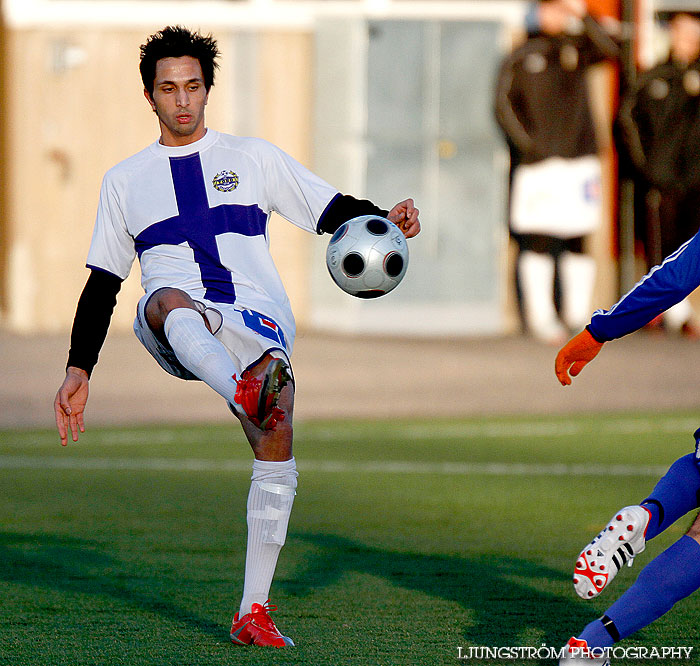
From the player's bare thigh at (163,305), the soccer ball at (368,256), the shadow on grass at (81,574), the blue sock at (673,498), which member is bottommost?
the shadow on grass at (81,574)

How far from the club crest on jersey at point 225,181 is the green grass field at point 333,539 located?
149cm

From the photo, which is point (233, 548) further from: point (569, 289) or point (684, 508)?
point (569, 289)

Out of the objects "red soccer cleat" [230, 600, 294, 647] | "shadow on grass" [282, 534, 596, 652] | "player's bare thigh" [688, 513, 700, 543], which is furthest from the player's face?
"player's bare thigh" [688, 513, 700, 543]

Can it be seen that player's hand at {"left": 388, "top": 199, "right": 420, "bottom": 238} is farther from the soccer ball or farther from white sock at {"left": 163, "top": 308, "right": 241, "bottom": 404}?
white sock at {"left": 163, "top": 308, "right": 241, "bottom": 404}

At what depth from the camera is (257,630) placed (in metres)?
4.57

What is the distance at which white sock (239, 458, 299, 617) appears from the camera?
4637mm

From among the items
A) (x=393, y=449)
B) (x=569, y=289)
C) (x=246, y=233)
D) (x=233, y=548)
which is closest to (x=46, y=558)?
(x=233, y=548)

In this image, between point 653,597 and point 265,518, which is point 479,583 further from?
point 653,597

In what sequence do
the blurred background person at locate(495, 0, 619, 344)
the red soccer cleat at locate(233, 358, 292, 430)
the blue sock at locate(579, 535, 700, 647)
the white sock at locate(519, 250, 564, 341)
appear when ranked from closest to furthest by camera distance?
the blue sock at locate(579, 535, 700, 647)
the red soccer cleat at locate(233, 358, 292, 430)
the blurred background person at locate(495, 0, 619, 344)
the white sock at locate(519, 250, 564, 341)

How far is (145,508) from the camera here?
7.66m

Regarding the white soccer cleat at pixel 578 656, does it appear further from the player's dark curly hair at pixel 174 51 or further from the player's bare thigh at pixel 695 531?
A: the player's dark curly hair at pixel 174 51

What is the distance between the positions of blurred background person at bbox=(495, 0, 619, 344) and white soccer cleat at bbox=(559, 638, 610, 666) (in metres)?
12.1

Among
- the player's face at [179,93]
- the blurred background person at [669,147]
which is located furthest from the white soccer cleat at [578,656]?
the blurred background person at [669,147]

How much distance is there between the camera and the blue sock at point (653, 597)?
152 inches
